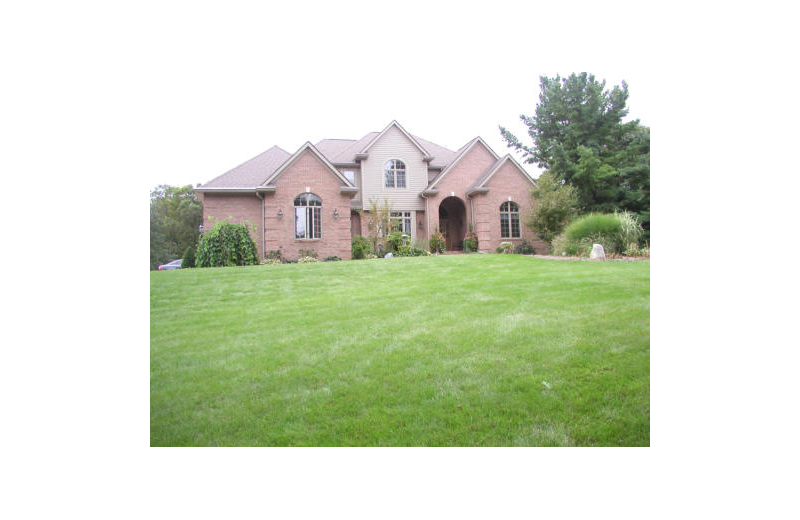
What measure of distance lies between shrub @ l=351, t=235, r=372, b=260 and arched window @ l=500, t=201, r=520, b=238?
5587 millimetres

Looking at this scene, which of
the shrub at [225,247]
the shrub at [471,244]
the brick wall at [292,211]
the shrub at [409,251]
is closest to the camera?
the shrub at [225,247]

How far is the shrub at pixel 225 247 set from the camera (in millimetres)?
10211

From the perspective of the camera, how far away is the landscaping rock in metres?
8.42

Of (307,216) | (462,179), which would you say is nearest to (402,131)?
(462,179)

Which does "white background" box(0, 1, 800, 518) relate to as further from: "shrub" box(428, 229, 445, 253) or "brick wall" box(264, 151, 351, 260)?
"shrub" box(428, 229, 445, 253)

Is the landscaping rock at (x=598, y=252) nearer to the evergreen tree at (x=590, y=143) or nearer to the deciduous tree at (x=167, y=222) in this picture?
the evergreen tree at (x=590, y=143)

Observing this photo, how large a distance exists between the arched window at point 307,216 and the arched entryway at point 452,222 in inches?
236

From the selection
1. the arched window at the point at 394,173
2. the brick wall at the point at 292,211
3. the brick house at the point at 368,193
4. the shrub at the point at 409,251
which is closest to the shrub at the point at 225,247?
the brick house at the point at 368,193

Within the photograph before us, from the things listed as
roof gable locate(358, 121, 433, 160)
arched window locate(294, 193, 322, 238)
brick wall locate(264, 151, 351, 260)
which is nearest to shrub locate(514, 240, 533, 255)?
roof gable locate(358, 121, 433, 160)

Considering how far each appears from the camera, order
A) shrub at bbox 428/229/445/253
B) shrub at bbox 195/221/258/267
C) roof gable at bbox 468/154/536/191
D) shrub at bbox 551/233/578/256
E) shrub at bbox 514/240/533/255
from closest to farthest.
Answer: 1. shrub at bbox 551/233/578/256
2. shrub at bbox 195/221/258/267
3. shrub at bbox 514/240/533/255
4. roof gable at bbox 468/154/536/191
5. shrub at bbox 428/229/445/253

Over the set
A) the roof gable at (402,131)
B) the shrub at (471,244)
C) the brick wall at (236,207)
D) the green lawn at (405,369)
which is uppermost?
the roof gable at (402,131)

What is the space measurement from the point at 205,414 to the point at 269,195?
12038 mm
